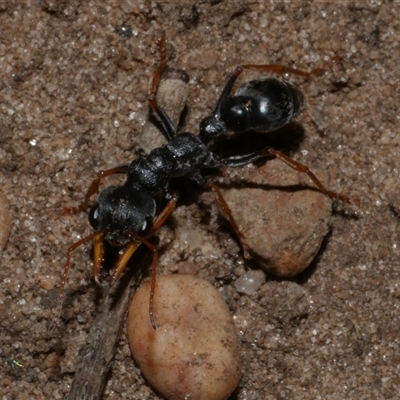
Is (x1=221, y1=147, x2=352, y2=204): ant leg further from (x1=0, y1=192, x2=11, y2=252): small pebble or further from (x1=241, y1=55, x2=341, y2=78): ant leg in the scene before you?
(x1=0, y1=192, x2=11, y2=252): small pebble

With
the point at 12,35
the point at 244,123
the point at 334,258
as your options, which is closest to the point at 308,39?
the point at 244,123

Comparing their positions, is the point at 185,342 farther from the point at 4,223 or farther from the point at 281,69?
the point at 281,69

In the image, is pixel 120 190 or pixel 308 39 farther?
pixel 308 39

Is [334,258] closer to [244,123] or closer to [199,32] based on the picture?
[244,123]

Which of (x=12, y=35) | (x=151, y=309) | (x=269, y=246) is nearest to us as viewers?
(x=151, y=309)

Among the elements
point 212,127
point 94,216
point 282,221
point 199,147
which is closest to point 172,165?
point 199,147

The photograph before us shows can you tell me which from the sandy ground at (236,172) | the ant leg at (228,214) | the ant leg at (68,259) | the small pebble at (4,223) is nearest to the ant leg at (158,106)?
the sandy ground at (236,172)

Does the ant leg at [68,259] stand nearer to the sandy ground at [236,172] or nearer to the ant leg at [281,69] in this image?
the sandy ground at [236,172]
